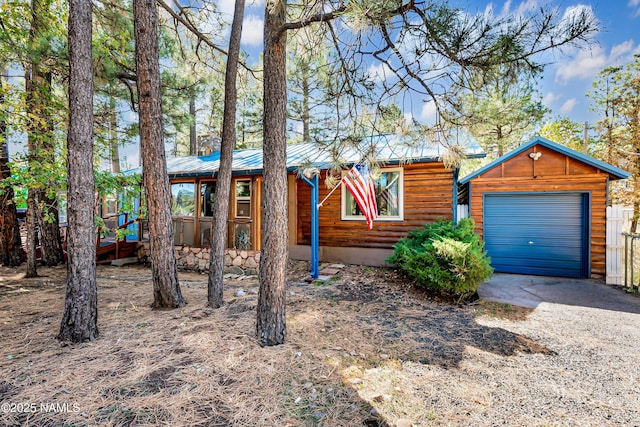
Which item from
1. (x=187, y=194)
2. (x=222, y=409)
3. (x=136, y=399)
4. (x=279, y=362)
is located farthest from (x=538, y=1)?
(x=187, y=194)

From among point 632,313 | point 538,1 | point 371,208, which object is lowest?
point 632,313

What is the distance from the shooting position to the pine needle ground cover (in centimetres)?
218

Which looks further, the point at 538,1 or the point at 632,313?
the point at 632,313

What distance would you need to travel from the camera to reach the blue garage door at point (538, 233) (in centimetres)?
701

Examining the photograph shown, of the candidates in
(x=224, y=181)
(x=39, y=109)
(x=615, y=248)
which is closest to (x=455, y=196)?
(x=615, y=248)

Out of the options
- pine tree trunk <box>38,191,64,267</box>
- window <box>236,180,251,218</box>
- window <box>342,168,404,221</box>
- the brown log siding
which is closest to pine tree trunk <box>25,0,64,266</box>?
pine tree trunk <box>38,191,64,267</box>

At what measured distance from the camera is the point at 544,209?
23.9 ft

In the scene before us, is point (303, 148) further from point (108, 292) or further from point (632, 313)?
point (632, 313)

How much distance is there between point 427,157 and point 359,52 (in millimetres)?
3706

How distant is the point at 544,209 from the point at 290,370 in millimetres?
7561

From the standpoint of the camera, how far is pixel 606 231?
Answer: 660cm

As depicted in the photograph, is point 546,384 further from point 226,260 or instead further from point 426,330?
point 226,260

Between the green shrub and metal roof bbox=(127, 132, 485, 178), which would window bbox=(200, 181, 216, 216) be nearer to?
metal roof bbox=(127, 132, 485, 178)

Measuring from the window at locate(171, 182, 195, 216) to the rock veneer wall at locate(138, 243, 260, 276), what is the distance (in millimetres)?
1162
